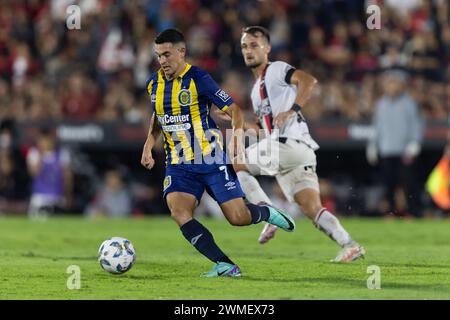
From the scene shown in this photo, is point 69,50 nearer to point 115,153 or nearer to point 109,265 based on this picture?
point 115,153

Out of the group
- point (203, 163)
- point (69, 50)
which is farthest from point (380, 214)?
point (203, 163)

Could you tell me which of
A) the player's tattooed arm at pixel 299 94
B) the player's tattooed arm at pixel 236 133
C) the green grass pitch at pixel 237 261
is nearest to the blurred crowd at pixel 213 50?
the green grass pitch at pixel 237 261

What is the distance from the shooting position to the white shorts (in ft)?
35.7

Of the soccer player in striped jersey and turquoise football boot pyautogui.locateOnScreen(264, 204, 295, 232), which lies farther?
turquoise football boot pyautogui.locateOnScreen(264, 204, 295, 232)

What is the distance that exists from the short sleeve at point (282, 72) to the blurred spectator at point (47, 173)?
9653 mm

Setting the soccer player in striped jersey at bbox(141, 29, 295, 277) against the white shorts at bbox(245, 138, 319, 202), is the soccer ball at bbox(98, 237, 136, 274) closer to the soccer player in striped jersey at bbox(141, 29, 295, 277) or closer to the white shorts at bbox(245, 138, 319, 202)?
the soccer player in striped jersey at bbox(141, 29, 295, 277)

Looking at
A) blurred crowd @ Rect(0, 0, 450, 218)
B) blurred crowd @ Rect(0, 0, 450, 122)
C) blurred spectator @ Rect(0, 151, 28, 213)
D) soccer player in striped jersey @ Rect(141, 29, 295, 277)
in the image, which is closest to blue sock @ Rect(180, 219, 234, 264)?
soccer player in striped jersey @ Rect(141, 29, 295, 277)

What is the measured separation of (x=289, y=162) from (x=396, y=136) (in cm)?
757

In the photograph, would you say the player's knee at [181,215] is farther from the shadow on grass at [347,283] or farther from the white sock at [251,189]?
the white sock at [251,189]

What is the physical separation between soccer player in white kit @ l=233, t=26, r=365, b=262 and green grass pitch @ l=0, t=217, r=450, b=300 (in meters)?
0.44

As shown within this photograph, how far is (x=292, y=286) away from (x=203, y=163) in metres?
1.49

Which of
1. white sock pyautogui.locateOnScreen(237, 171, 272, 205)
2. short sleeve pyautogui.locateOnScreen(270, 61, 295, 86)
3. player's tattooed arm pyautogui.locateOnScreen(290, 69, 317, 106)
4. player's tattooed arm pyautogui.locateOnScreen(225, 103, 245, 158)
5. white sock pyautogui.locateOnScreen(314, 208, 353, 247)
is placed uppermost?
short sleeve pyautogui.locateOnScreen(270, 61, 295, 86)
